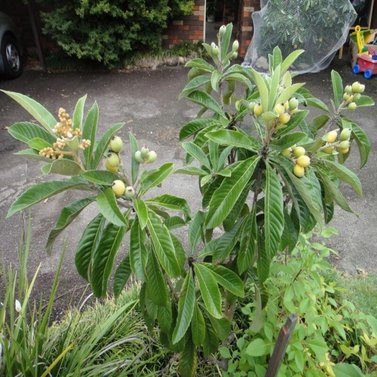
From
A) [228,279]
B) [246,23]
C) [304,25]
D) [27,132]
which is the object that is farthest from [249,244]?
[246,23]

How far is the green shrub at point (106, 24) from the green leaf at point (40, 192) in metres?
5.65

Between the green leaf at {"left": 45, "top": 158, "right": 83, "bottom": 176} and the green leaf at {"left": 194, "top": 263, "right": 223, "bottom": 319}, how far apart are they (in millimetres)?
592

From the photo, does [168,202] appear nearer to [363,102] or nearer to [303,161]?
[303,161]

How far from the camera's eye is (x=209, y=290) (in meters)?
1.50

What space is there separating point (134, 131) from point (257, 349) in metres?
4.09

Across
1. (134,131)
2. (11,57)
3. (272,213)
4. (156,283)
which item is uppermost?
(272,213)

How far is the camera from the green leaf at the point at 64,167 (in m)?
1.18

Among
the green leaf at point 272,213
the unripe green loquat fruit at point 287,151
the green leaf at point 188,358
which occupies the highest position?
the unripe green loquat fruit at point 287,151

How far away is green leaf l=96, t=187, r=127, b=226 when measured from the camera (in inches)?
46.4

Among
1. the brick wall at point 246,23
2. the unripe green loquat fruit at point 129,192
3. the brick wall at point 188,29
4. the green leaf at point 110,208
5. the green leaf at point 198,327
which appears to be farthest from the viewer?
the brick wall at point 188,29

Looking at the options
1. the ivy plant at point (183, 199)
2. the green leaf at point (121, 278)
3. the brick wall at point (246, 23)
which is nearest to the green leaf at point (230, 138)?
the ivy plant at point (183, 199)

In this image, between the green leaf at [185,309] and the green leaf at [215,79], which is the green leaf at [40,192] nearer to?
the green leaf at [185,309]

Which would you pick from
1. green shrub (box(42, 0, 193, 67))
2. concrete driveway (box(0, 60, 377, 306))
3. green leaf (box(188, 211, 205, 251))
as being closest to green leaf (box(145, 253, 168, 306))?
green leaf (box(188, 211, 205, 251))

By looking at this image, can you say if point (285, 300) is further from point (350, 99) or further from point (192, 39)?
point (192, 39)
